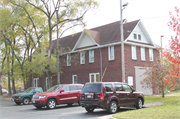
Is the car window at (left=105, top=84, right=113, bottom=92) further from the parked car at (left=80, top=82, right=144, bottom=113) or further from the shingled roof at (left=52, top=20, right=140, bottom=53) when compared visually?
the shingled roof at (left=52, top=20, right=140, bottom=53)

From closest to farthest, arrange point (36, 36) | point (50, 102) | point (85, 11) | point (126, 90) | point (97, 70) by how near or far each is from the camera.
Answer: point (126, 90) → point (50, 102) → point (85, 11) → point (97, 70) → point (36, 36)

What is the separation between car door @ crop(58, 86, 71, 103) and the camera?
15.8 m

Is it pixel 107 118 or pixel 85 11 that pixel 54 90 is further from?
pixel 85 11

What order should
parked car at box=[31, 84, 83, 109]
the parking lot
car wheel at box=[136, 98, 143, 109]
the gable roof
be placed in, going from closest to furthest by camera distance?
the parking lot < car wheel at box=[136, 98, 143, 109] < parked car at box=[31, 84, 83, 109] < the gable roof

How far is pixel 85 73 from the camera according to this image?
29516mm

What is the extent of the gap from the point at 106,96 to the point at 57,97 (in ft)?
16.8

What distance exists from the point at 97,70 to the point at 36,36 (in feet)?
33.9

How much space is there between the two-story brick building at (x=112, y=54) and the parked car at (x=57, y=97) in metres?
9.21

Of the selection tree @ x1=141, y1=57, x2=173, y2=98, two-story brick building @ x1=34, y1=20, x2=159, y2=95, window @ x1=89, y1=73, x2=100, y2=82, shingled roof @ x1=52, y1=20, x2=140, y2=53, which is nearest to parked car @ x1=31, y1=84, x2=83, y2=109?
tree @ x1=141, y1=57, x2=173, y2=98

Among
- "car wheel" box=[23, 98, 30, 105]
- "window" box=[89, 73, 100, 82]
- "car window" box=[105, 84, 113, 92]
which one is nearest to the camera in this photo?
"car window" box=[105, 84, 113, 92]

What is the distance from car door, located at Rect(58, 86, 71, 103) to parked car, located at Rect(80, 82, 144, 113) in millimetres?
3288

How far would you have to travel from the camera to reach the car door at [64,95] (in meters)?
15.8

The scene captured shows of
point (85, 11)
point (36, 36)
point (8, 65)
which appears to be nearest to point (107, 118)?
point (85, 11)

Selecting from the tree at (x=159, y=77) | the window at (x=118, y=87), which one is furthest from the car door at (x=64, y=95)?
the tree at (x=159, y=77)
